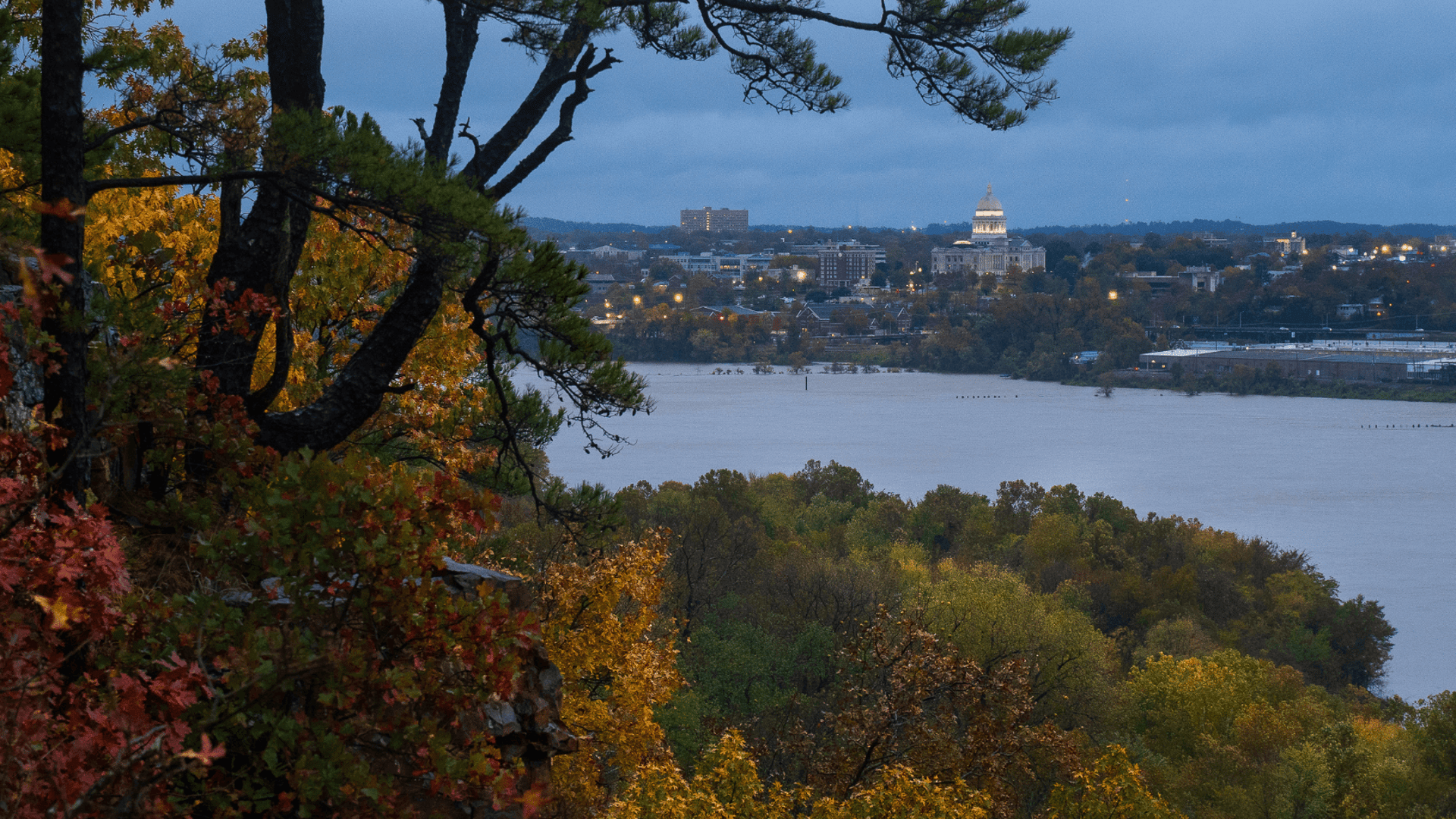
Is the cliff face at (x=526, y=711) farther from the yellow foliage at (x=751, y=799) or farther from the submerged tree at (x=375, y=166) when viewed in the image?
the yellow foliage at (x=751, y=799)

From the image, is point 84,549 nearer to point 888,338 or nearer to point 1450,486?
point 1450,486

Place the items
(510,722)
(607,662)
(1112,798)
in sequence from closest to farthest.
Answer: (510,722) → (1112,798) → (607,662)

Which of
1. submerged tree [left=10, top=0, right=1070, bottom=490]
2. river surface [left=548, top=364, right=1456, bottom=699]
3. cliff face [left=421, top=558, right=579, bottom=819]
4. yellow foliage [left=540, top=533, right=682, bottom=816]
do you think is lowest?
river surface [left=548, top=364, right=1456, bottom=699]

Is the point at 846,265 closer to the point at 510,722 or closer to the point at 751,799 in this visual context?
the point at 751,799

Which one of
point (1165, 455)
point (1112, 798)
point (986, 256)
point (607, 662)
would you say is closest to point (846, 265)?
point (986, 256)

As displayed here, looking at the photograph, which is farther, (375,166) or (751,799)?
(751,799)

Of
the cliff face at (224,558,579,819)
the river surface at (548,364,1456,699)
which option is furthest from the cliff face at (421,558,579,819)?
the river surface at (548,364,1456,699)

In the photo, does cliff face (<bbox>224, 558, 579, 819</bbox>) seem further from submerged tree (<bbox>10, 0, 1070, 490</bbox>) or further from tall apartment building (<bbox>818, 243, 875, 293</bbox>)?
tall apartment building (<bbox>818, 243, 875, 293</bbox>)
